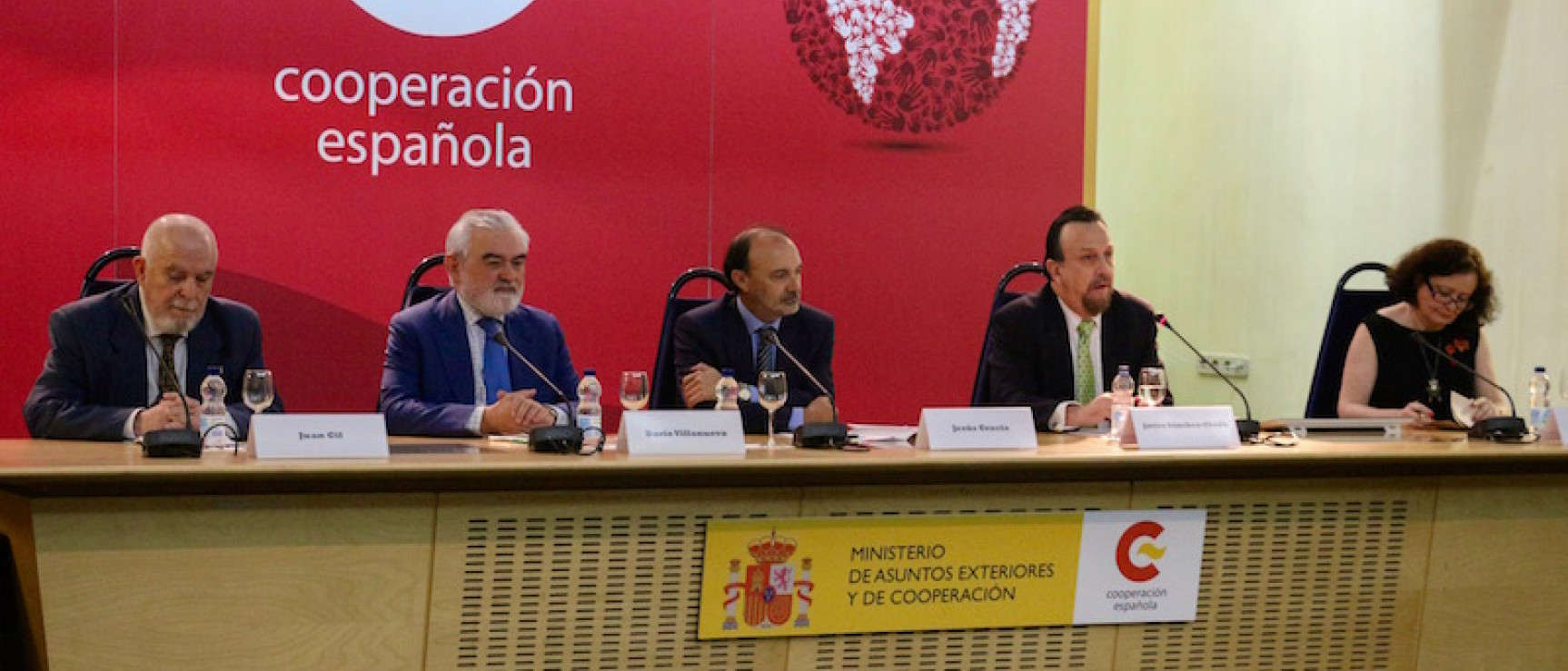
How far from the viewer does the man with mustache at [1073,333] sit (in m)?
4.16

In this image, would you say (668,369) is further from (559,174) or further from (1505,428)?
(1505,428)

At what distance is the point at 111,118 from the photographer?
4.63m

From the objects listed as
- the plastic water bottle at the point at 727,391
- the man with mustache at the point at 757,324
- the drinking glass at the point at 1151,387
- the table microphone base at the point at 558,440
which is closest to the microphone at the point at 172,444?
the table microphone base at the point at 558,440

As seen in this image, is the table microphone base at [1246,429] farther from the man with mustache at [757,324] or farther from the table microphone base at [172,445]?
the table microphone base at [172,445]

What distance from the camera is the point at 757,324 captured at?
13.8ft

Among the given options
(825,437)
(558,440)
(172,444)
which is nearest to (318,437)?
(172,444)

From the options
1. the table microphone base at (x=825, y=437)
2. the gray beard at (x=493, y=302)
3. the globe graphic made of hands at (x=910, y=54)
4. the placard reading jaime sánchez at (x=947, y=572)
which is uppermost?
the globe graphic made of hands at (x=910, y=54)

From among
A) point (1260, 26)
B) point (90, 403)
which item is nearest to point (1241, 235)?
point (1260, 26)

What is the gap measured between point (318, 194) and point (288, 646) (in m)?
2.31

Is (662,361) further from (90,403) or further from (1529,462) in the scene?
(1529,462)

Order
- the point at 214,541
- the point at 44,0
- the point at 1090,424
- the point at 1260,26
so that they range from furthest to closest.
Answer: the point at 1260,26
the point at 44,0
the point at 1090,424
the point at 214,541

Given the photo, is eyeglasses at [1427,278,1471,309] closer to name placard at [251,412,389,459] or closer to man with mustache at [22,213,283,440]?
name placard at [251,412,389,459]

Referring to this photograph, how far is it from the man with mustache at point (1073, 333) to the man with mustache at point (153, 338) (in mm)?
1786

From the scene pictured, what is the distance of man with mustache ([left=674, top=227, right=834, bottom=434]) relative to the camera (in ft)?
13.5
